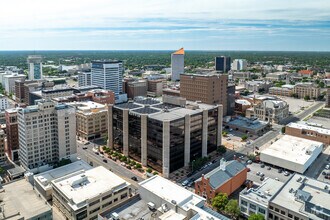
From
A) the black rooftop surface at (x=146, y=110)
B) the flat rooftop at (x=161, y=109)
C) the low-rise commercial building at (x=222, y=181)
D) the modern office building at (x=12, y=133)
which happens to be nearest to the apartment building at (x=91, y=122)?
the flat rooftop at (x=161, y=109)

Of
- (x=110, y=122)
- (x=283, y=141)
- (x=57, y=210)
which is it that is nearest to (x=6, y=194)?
(x=57, y=210)

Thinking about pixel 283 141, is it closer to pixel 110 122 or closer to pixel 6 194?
pixel 110 122

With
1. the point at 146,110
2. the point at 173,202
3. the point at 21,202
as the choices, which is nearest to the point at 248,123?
the point at 146,110

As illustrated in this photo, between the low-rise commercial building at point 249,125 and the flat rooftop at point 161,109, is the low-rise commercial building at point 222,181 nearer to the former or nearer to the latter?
the flat rooftop at point 161,109

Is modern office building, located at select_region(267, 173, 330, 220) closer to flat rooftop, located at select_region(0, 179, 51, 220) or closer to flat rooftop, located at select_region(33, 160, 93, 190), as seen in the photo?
flat rooftop, located at select_region(0, 179, 51, 220)

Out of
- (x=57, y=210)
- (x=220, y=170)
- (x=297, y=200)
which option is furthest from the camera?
(x=220, y=170)

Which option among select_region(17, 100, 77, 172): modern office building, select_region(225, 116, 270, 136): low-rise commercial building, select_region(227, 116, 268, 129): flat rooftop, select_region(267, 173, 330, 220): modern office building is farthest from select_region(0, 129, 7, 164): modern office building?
select_region(227, 116, 268, 129): flat rooftop

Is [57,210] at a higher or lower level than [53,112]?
lower
